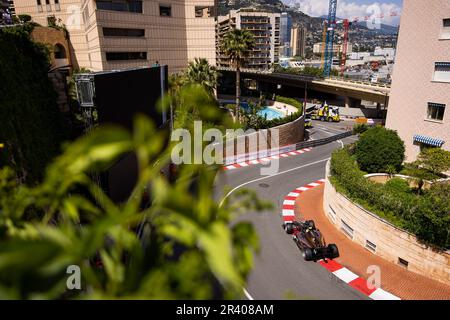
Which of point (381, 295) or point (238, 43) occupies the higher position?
point (238, 43)

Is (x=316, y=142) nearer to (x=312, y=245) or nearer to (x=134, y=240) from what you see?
(x=312, y=245)

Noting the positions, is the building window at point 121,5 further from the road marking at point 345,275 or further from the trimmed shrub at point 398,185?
the road marking at point 345,275

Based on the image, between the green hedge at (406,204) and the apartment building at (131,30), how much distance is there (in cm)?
3820

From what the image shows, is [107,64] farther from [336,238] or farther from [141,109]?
[336,238]

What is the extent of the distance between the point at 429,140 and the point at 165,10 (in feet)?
Result: 144

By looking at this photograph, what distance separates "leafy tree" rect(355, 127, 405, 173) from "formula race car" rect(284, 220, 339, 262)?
719 centimetres

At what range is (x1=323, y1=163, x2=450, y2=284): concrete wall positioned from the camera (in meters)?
13.0

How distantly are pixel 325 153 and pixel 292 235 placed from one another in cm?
1855

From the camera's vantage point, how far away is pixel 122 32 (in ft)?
150

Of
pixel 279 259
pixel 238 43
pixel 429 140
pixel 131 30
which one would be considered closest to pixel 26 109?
pixel 279 259

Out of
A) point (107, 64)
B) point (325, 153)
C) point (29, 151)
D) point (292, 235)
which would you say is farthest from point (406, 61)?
point (107, 64)

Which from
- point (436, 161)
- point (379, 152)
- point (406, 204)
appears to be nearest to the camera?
point (406, 204)

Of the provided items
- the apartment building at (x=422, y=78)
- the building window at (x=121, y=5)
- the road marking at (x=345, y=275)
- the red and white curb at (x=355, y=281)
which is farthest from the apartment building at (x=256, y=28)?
the road marking at (x=345, y=275)

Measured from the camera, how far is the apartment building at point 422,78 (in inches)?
912
